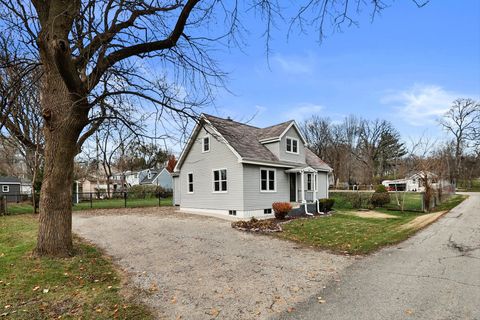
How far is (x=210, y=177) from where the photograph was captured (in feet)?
63.6

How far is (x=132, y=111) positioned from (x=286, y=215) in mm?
12044

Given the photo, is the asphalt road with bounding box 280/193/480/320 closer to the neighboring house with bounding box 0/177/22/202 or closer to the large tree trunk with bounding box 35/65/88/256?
the large tree trunk with bounding box 35/65/88/256

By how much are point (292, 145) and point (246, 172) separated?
5.40 metres

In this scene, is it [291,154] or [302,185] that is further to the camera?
[291,154]

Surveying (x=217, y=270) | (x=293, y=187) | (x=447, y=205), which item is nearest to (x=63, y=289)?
(x=217, y=270)

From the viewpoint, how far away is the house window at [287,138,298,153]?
69.6 feet

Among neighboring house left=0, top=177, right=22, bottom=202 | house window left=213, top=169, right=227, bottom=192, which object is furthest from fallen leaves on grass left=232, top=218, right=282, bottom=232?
neighboring house left=0, top=177, right=22, bottom=202

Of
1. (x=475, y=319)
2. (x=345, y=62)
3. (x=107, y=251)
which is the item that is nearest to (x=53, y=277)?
(x=107, y=251)

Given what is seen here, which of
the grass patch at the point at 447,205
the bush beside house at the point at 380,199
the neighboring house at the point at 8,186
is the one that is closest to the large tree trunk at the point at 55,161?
the bush beside house at the point at 380,199

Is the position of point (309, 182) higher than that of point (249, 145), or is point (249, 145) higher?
point (249, 145)

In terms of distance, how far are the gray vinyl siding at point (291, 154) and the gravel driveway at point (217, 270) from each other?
379 inches

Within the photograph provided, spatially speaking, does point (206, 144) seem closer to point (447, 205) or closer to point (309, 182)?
point (309, 182)

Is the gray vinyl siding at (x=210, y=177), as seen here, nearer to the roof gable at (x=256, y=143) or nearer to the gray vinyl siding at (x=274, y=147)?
the roof gable at (x=256, y=143)

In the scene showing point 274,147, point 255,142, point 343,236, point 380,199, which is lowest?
point 343,236
